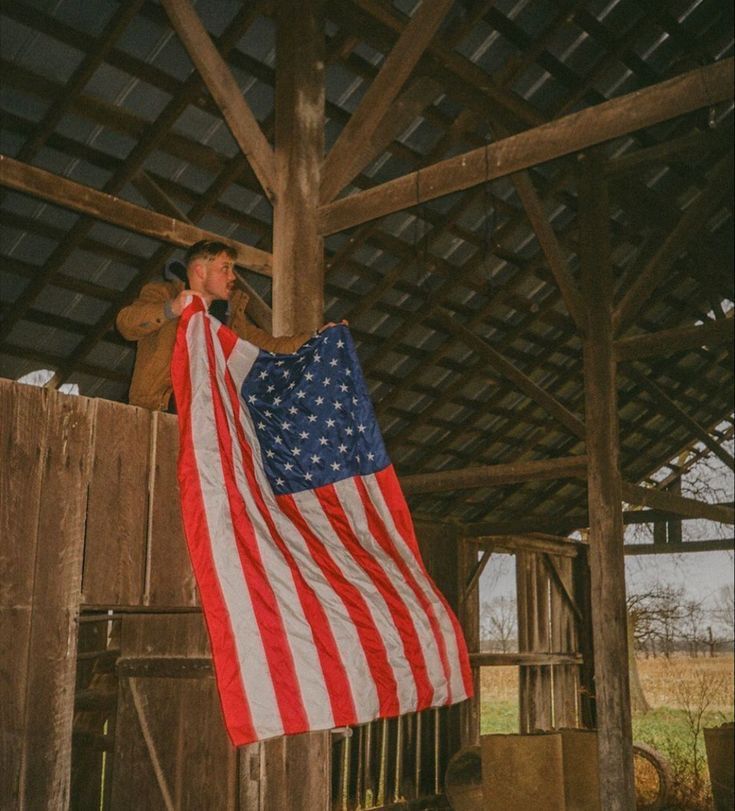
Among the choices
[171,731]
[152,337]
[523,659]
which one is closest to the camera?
[152,337]

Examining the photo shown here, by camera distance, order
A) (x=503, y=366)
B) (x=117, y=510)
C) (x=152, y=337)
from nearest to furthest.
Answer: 1. (x=117, y=510)
2. (x=152, y=337)
3. (x=503, y=366)

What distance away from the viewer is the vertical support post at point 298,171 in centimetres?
559

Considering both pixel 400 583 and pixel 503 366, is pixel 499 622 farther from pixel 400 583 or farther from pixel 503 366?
pixel 400 583

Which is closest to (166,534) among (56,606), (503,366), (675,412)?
(56,606)

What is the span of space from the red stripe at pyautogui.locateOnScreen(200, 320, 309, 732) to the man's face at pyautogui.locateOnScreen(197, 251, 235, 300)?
0.89m

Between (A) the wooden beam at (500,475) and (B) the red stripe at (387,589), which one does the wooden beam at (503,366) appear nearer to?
(A) the wooden beam at (500,475)

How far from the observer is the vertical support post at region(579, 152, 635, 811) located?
27.1 feet

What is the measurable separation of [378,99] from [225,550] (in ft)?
9.29

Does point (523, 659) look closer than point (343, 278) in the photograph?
No

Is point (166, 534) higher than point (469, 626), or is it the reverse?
point (166, 534)

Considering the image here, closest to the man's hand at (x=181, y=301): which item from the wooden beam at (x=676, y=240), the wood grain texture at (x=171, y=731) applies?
the wood grain texture at (x=171, y=731)

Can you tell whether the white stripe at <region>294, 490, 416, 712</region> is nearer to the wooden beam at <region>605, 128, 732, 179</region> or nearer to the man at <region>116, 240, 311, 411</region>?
the man at <region>116, 240, 311, 411</region>

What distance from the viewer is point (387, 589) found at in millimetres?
4434

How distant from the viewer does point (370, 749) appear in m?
12.7
